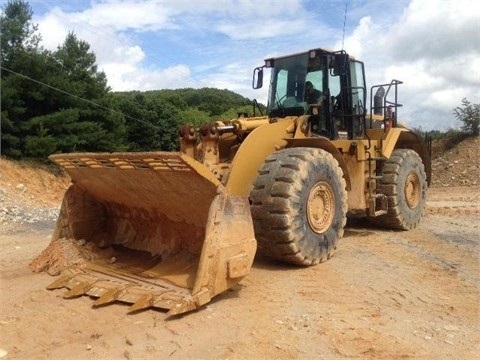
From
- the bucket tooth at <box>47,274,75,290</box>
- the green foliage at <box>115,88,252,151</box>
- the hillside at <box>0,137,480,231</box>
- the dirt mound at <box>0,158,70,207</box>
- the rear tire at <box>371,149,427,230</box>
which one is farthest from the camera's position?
the green foliage at <box>115,88,252,151</box>

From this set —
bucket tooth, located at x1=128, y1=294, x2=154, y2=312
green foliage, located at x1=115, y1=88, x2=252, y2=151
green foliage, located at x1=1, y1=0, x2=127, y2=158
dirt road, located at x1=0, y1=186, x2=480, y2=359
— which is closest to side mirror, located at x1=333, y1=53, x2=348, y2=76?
dirt road, located at x1=0, y1=186, x2=480, y2=359

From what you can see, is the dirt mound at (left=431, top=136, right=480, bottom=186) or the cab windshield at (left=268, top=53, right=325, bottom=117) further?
the dirt mound at (left=431, top=136, right=480, bottom=186)

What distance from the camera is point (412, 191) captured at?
9078mm

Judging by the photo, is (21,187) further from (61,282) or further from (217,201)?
(217,201)

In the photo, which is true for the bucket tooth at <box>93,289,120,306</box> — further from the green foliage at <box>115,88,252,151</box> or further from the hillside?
the green foliage at <box>115,88,252,151</box>

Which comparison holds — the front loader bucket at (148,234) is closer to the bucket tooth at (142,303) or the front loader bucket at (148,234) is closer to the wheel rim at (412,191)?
the bucket tooth at (142,303)

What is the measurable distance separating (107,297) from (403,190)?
219 inches

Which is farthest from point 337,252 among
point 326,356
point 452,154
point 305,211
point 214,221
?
point 452,154

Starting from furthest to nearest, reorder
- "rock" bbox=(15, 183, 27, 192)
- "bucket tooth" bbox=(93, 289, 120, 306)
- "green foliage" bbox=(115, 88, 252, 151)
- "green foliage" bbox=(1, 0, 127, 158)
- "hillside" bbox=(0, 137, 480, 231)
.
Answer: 1. "green foliage" bbox=(115, 88, 252, 151)
2. "green foliage" bbox=(1, 0, 127, 158)
3. "rock" bbox=(15, 183, 27, 192)
4. "hillside" bbox=(0, 137, 480, 231)
5. "bucket tooth" bbox=(93, 289, 120, 306)

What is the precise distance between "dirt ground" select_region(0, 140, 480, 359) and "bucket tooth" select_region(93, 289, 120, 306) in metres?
0.06

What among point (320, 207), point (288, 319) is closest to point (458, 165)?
point (320, 207)

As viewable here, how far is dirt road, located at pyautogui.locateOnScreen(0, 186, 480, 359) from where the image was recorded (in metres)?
3.77

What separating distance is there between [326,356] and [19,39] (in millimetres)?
20326

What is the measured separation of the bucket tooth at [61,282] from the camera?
207 inches
